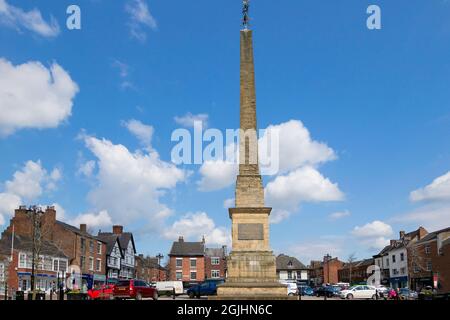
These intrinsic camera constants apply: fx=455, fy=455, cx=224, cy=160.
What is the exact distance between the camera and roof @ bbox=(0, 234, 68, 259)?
47344 mm

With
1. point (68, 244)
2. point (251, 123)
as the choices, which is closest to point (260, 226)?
point (251, 123)

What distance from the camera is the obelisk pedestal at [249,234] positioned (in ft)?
67.2

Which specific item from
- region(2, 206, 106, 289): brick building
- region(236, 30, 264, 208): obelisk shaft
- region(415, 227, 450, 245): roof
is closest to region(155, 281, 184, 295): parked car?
region(2, 206, 106, 289): brick building

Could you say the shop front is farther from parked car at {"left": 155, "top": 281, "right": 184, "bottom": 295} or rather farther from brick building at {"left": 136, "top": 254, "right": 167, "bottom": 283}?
brick building at {"left": 136, "top": 254, "right": 167, "bottom": 283}

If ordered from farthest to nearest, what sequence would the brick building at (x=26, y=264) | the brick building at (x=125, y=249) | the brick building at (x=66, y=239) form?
the brick building at (x=125, y=249), the brick building at (x=66, y=239), the brick building at (x=26, y=264)

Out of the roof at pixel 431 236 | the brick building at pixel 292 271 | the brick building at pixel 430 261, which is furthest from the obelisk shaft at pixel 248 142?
the brick building at pixel 292 271

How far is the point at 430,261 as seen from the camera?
62719 mm

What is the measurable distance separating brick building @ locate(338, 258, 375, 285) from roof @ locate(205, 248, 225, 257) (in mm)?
25312

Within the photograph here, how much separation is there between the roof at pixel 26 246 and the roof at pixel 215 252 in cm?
3832

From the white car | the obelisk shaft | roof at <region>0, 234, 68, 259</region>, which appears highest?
the obelisk shaft

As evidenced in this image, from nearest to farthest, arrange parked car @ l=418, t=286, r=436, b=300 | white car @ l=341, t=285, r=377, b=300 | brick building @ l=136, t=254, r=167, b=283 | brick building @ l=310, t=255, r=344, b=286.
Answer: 1. parked car @ l=418, t=286, r=436, b=300
2. white car @ l=341, t=285, r=377, b=300
3. brick building @ l=136, t=254, r=167, b=283
4. brick building @ l=310, t=255, r=344, b=286

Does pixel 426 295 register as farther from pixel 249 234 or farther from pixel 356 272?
pixel 356 272

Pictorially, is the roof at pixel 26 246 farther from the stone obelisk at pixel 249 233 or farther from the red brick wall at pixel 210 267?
the red brick wall at pixel 210 267
